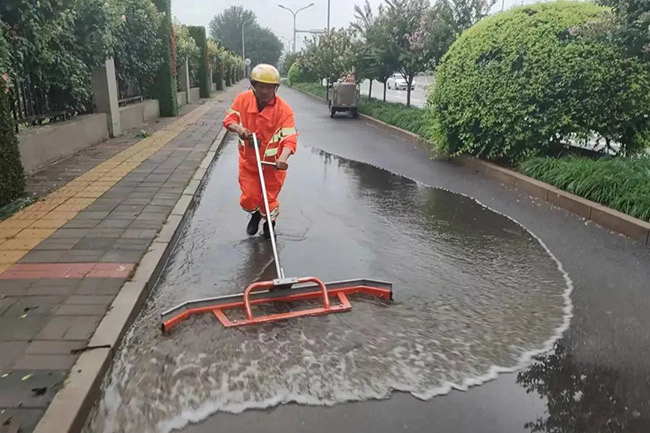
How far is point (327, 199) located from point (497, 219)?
228cm

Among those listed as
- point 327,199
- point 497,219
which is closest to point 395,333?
point 497,219

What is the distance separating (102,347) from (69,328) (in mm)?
366

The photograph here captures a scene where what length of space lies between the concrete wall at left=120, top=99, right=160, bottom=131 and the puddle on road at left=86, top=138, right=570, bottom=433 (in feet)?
26.1

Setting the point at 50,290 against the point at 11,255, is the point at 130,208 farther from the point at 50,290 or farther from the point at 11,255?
the point at 50,290

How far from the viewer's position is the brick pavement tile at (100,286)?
156 inches

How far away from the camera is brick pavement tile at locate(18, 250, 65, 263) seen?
454cm

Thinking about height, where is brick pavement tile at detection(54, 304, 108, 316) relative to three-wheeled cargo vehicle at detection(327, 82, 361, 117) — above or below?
below

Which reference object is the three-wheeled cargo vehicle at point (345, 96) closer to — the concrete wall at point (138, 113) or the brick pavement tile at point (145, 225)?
the concrete wall at point (138, 113)

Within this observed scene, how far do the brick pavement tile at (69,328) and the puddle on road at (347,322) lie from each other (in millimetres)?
264

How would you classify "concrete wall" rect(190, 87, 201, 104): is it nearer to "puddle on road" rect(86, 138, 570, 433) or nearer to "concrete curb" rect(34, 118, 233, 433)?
"puddle on road" rect(86, 138, 570, 433)

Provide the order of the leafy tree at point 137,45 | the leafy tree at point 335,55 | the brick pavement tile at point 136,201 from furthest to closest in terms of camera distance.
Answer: the leafy tree at point 335,55
the leafy tree at point 137,45
the brick pavement tile at point 136,201

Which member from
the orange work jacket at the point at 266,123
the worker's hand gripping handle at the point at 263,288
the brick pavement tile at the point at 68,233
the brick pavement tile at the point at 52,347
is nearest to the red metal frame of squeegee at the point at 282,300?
the worker's hand gripping handle at the point at 263,288

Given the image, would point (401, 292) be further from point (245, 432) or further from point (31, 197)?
point (31, 197)

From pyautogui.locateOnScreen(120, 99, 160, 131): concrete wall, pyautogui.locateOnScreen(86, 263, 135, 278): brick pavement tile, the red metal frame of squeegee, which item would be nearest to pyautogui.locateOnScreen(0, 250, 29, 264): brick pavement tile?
pyautogui.locateOnScreen(86, 263, 135, 278): brick pavement tile
